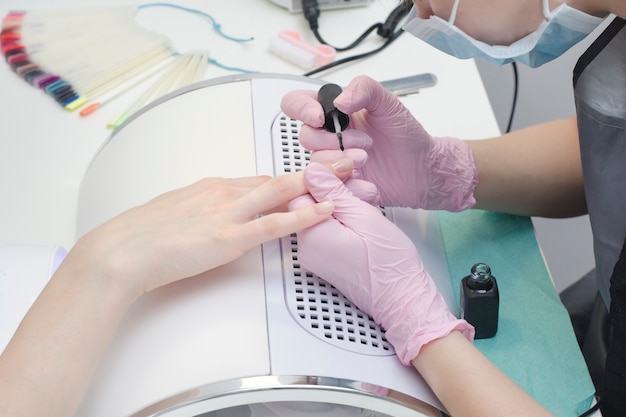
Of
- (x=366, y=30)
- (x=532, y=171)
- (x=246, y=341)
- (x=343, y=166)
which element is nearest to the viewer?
(x=246, y=341)

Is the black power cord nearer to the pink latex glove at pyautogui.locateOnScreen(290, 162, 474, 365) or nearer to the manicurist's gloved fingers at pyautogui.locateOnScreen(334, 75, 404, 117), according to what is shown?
A: the manicurist's gloved fingers at pyautogui.locateOnScreen(334, 75, 404, 117)

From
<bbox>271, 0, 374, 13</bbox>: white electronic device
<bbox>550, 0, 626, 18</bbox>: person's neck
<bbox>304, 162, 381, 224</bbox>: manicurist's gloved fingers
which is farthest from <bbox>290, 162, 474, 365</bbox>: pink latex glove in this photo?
<bbox>271, 0, 374, 13</bbox>: white electronic device

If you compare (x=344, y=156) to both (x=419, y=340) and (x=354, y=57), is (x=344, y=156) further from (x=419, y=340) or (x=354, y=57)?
(x=354, y=57)

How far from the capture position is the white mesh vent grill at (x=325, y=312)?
80cm

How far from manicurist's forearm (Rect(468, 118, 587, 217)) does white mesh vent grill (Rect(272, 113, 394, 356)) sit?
0.34 meters

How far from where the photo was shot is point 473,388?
0.79 meters

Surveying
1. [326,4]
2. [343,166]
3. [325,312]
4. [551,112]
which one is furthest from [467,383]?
[551,112]

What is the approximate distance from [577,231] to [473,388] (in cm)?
130

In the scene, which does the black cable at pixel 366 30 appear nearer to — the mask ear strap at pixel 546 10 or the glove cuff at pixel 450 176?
the glove cuff at pixel 450 176

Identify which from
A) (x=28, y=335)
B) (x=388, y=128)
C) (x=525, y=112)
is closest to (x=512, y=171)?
(x=388, y=128)

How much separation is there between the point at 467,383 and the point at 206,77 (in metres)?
0.81

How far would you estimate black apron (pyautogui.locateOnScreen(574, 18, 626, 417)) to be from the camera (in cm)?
95

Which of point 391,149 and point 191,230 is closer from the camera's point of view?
point 191,230

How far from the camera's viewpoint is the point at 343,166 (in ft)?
2.90
